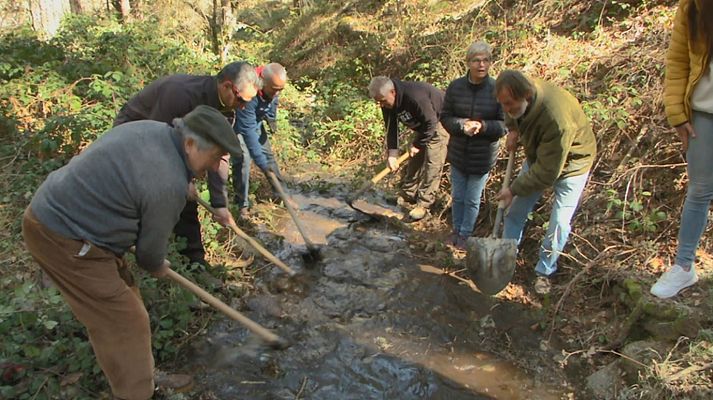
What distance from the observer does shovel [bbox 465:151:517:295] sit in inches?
144

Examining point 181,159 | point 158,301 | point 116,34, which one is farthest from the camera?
point 116,34

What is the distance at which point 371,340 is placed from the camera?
364cm

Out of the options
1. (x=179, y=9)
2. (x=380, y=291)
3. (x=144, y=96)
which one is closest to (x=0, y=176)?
(x=144, y=96)

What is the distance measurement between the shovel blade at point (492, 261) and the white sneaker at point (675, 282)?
96cm

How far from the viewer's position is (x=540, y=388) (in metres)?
3.15

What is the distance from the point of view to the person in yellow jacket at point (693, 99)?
2590 mm

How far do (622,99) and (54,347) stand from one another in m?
5.43

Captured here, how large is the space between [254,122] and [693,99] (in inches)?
145

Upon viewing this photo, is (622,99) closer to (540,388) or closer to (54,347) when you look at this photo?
(540,388)

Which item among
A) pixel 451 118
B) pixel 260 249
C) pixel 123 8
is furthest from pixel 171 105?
pixel 123 8

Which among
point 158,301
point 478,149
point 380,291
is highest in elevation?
point 478,149

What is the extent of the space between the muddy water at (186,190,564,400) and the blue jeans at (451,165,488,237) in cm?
65

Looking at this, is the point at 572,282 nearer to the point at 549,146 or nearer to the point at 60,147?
the point at 549,146

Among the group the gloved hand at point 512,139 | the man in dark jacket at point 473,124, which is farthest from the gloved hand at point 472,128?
the gloved hand at point 512,139
